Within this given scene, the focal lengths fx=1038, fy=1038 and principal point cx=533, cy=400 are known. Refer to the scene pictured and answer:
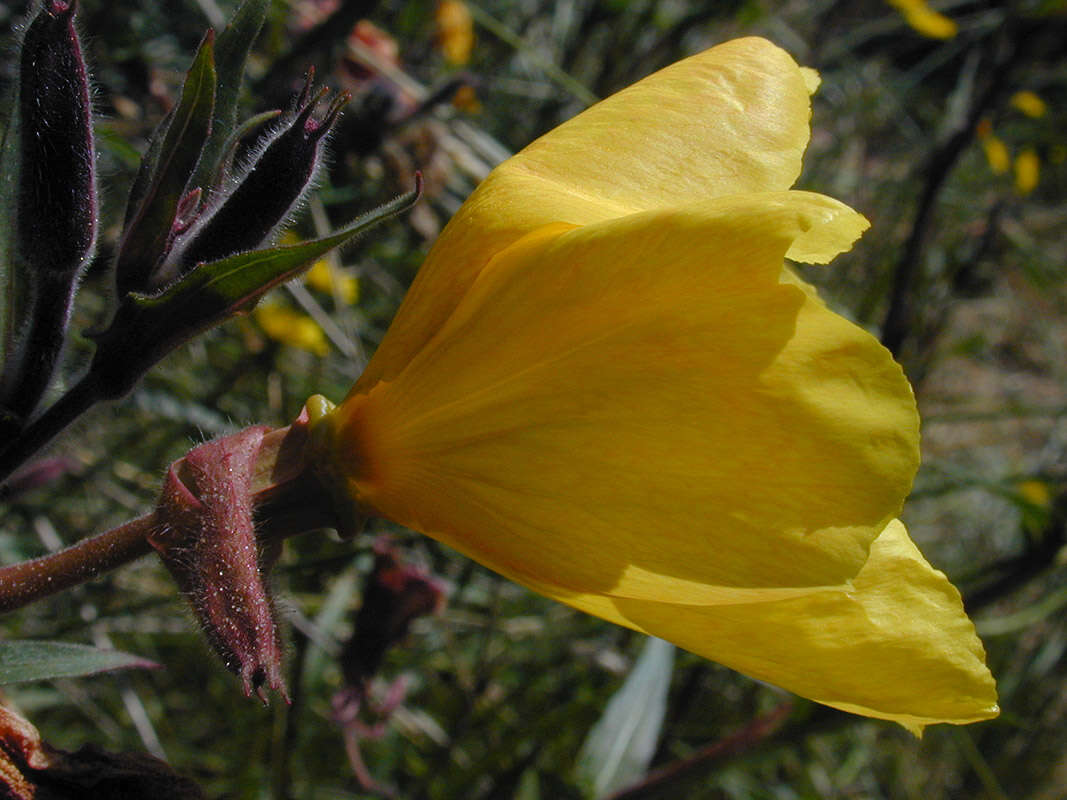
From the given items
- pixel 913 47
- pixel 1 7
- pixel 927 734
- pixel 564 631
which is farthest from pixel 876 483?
pixel 913 47

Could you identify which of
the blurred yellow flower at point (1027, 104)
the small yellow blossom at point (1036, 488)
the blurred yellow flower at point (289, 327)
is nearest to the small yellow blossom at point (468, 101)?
the blurred yellow flower at point (289, 327)

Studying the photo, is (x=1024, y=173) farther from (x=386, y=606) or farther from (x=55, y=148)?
(x=55, y=148)

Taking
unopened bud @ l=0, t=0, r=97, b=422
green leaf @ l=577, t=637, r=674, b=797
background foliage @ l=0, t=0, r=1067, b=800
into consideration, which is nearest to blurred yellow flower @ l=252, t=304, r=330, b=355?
background foliage @ l=0, t=0, r=1067, b=800

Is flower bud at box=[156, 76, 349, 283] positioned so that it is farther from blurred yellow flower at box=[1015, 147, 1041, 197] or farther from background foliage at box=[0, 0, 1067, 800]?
blurred yellow flower at box=[1015, 147, 1041, 197]

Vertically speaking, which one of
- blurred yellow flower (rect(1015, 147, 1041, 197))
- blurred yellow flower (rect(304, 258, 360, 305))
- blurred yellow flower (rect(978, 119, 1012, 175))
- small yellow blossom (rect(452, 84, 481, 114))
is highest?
small yellow blossom (rect(452, 84, 481, 114))

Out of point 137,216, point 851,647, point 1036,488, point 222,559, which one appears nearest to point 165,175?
point 137,216
